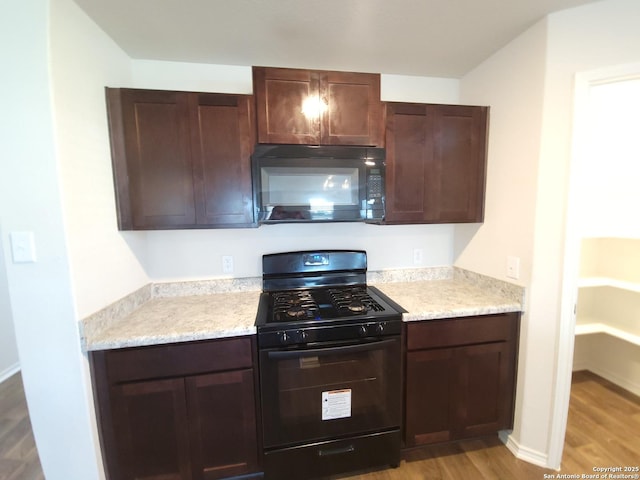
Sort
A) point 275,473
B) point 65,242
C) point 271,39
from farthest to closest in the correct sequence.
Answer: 1. point 271,39
2. point 275,473
3. point 65,242

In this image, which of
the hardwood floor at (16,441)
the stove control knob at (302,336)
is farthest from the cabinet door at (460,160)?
the hardwood floor at (16,441)

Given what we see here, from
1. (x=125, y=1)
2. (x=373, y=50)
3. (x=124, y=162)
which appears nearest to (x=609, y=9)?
(x=373, y=50)

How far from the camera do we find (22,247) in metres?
1.13

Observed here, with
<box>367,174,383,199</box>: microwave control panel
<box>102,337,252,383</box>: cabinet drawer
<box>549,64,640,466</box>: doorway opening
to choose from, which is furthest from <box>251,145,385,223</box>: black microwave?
<box>549,64,640,466</box>: doorway opening

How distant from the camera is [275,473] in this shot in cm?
142

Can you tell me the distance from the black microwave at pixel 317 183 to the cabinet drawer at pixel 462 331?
2.42 feet

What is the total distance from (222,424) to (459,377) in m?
1.38

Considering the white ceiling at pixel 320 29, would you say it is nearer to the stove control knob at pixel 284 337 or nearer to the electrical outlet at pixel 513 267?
the electrical outlet at pixel 513 267

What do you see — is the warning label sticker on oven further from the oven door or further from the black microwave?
the black microwave

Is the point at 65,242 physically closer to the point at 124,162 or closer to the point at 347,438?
the point at 124,162

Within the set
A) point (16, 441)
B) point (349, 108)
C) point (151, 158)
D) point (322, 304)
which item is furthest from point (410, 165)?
point (16, 441)

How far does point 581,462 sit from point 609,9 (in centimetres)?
253

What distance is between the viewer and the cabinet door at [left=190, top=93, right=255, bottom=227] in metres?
1.52

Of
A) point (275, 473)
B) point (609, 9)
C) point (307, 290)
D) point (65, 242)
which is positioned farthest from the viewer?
point (307, 290)
